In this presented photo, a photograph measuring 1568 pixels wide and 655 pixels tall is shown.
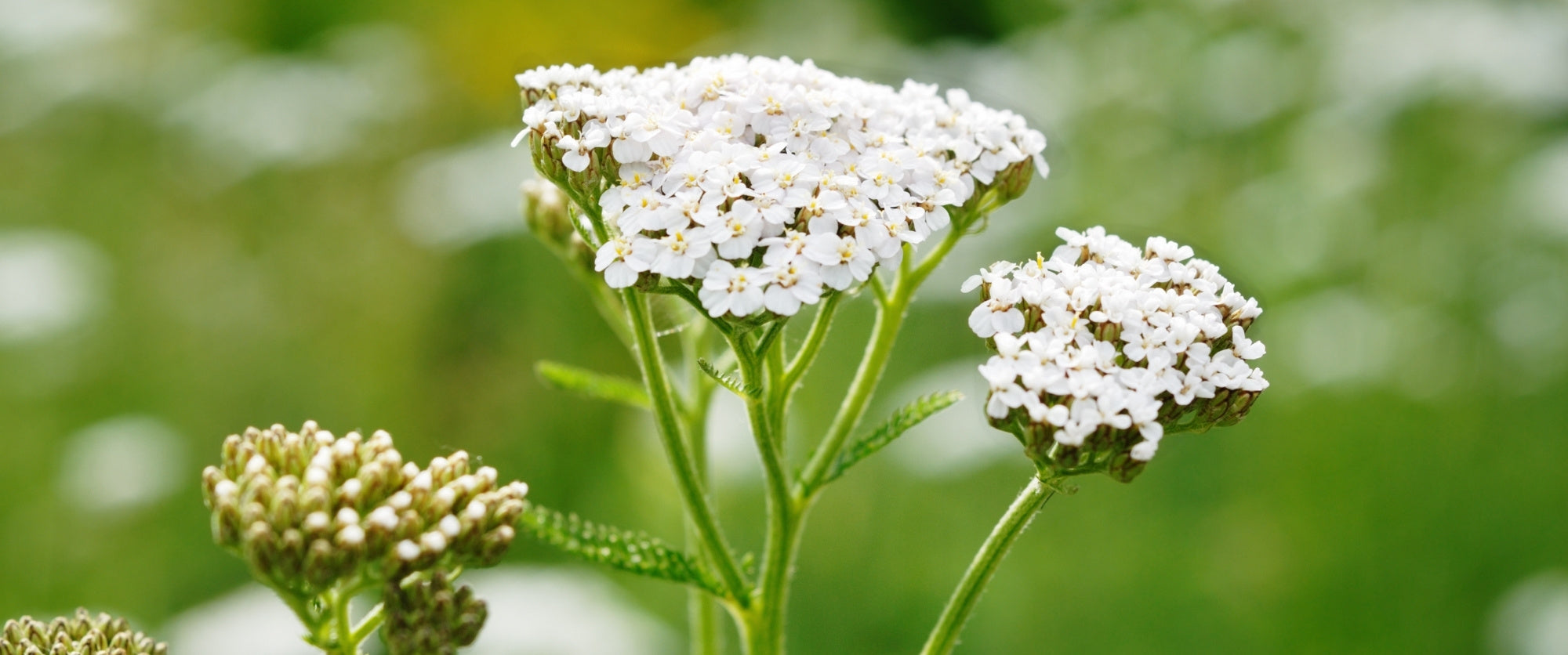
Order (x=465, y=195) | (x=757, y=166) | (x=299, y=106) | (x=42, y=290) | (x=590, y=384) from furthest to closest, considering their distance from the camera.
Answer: (x=299, y=106), (x=465, y=195), (x=42, y=290), (x=590, y=384), (x=757, y=166)

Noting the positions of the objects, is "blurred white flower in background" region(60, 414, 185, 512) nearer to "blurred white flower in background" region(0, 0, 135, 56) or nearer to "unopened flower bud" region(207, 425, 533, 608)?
"blurred white flower in background" region(0, 0, 135, 56)

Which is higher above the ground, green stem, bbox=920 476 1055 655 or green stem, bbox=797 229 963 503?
green stem, bbox=797 229 963 503

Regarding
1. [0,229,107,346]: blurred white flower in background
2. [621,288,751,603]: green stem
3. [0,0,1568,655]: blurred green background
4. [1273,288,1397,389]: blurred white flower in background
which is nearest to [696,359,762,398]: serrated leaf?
[621,288,751,603]: green stem

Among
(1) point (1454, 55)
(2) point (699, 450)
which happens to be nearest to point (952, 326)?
(1) point (1454, 55)

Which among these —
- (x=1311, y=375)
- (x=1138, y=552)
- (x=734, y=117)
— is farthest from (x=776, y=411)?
(x=1311, y=375)

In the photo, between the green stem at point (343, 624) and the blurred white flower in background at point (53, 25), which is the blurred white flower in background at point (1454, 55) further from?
the blurred white flower in background at point (53, 25)

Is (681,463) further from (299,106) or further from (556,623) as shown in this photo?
(299,106)

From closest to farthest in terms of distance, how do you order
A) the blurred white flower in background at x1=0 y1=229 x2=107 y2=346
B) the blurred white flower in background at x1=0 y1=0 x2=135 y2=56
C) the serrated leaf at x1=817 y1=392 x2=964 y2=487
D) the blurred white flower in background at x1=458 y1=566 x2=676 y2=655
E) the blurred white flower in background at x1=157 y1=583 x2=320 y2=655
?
the serrated leaf at x1=817 y1=392 x2=964 y2=487 < the blurred white flower in background at x1=157 y1=583 x2=320 y2=655 < the blurred white flower in background at x1=458 y1=566 x2=676 y2=655 < the blurred white flower in background at x1=0 y1=229 x2=107 y2=346 < the blurred white flower in background at x1=0 y1=0 x2=135 y2=56
